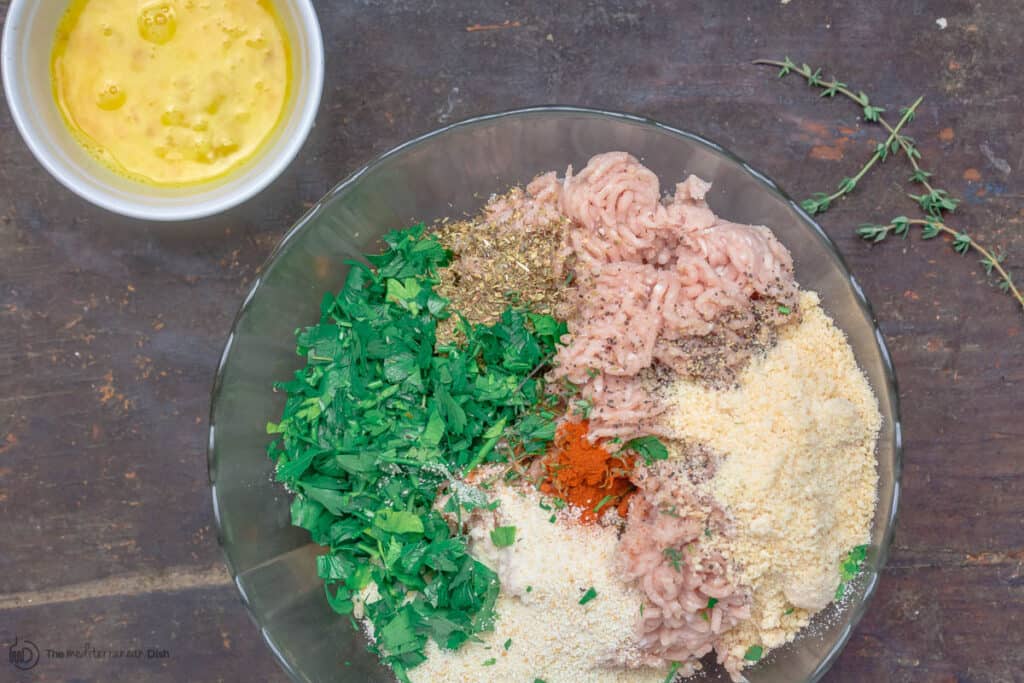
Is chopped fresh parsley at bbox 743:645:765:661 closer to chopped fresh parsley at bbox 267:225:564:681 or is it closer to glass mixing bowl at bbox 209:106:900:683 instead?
glass mixing bowl at bbox 209:106:900:683

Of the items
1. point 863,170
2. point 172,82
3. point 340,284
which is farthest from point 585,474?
point 172,82

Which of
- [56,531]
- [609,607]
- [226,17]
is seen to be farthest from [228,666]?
[226,17]

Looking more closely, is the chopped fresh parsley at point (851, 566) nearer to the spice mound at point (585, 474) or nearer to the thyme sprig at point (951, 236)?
the spice mound at point (585, 474)

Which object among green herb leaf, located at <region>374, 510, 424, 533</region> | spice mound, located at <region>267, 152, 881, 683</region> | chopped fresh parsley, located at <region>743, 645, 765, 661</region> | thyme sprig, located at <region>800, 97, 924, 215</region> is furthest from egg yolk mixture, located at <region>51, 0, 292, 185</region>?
chopped fresh parsley, located at <region>743, 645, 765, 661</region>

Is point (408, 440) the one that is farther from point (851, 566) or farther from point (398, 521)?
point (851, 566)

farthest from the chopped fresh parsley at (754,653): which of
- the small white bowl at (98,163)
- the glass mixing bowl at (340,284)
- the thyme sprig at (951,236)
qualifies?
the small white bowl at (98,163)

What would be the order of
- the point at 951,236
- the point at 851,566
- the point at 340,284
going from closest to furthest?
the point at 851,566, the point at 340,284, the point at 951,236
